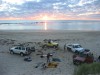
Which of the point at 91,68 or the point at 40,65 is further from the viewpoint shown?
the point at 40,65

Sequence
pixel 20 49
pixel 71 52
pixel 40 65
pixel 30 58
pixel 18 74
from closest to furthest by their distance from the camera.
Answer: pixel 18 74 → pixel 40 65 → pixel 30 58 → pixel 20 49 → pixel 71 52

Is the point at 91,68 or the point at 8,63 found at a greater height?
the point at 91,68

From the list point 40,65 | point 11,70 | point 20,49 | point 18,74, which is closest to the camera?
point 18,74

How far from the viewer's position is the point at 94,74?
555 inches

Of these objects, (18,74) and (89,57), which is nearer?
(18,74)

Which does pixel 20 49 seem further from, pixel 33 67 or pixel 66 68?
pixel 66 68

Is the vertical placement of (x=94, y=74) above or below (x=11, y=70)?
above

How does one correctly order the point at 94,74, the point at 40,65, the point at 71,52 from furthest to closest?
the point at 71,52
the point at 40,65
the point at 94,74

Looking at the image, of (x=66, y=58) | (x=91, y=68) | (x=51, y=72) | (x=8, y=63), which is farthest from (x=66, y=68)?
(x=91, y=68)

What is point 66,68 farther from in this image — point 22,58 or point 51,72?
point 22,58

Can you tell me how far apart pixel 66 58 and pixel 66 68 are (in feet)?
16.3

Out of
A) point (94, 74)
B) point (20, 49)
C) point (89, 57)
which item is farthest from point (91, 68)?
point (20, 49)

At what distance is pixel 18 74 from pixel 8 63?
499cm

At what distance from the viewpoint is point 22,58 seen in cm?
2850
